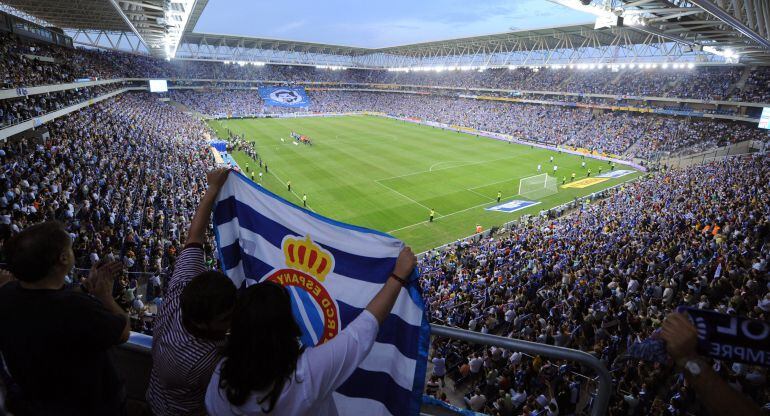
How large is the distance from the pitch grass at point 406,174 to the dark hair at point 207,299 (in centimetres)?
2089

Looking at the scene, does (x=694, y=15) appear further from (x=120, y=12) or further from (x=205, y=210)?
(x=120, y=12)

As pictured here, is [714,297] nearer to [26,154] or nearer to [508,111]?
[26,154]

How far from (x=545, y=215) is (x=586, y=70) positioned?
49.1 meters

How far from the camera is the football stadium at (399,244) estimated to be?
74.9 inches

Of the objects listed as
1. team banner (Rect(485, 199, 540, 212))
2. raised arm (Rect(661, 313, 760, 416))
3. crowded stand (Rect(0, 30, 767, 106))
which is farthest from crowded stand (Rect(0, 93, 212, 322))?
team banner (Rect(485, 199, 540, 212))

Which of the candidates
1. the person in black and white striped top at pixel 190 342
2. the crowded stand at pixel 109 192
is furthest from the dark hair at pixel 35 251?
the crowded stand at pixel 109 192

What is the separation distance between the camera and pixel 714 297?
10.4m

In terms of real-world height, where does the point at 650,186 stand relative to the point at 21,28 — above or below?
below

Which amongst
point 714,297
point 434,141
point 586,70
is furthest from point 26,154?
point 586,70

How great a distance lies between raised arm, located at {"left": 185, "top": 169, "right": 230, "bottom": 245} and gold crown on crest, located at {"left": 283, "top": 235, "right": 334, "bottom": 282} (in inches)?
23.7

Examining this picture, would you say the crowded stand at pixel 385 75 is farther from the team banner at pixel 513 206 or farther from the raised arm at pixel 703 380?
the team banner at pixel 513 206

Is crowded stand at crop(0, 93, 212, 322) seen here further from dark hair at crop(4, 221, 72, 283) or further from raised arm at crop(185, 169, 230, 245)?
dark hair at crop(4, 221, 72, 283)

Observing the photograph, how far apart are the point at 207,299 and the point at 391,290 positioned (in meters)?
0.88

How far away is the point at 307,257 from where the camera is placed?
3043mm
